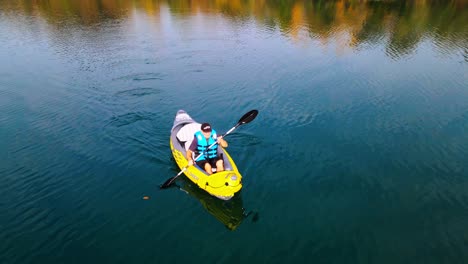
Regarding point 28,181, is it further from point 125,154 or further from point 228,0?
point 228,0

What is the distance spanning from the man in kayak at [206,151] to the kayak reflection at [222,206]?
1.11 m

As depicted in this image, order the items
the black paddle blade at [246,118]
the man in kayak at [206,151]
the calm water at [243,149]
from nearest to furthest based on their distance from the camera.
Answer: the calm water at [243,149], the man in kayak at [206,151], the black paddle blade at [246,118]

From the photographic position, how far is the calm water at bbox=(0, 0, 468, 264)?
34.4ft

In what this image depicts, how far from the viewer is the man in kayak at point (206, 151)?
39.9 ft

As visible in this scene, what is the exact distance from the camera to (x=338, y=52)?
32500mm

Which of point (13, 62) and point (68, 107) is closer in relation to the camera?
point (68, 107)

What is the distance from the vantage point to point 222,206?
12.0m

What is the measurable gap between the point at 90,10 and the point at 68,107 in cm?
4106

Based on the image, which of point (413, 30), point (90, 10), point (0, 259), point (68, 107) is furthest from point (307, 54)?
point (90, 10)

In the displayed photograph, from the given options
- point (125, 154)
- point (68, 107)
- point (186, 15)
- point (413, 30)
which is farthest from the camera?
point (186, 15)

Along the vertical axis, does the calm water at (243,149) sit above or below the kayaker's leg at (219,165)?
below

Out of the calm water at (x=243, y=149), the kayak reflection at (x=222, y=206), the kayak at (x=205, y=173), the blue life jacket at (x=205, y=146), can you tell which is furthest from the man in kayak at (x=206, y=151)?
the calm water at (x=243, y=149)

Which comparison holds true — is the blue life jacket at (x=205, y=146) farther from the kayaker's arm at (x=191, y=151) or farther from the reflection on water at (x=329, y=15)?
the reflection on water at (x=329, y=15)

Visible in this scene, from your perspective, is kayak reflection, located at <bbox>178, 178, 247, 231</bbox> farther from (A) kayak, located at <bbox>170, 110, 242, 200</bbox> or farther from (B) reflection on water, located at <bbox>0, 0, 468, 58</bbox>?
(B) reflection on water, located at <bbox>0, 0, 468, 58</bbox>
